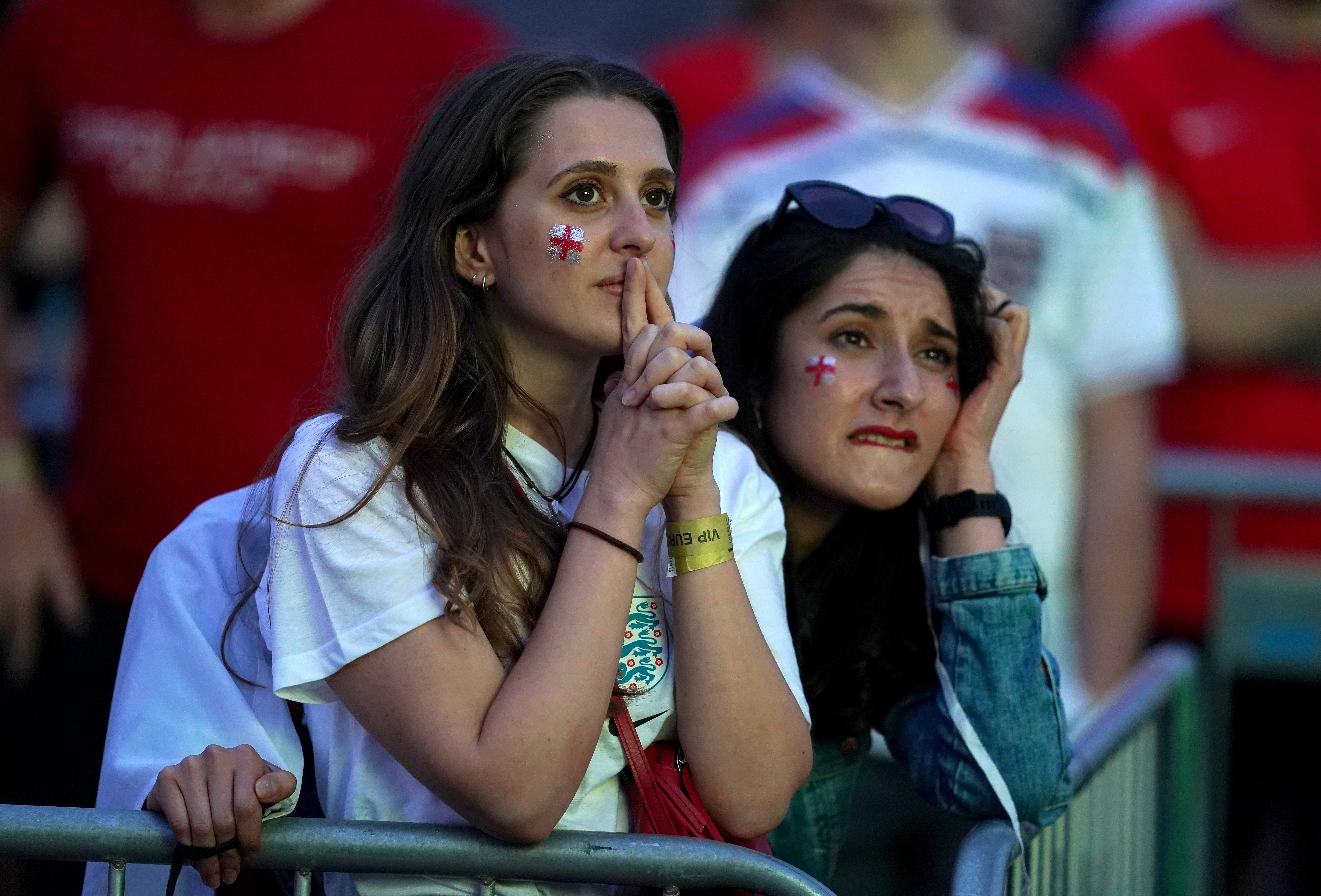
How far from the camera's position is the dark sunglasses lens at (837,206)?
2.72 meters

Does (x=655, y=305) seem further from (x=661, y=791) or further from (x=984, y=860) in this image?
(x=984, y=860)

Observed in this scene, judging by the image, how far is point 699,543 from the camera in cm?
218

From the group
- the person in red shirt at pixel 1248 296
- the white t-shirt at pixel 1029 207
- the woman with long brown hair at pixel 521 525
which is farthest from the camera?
the person in red shirt at pixel 1248 296

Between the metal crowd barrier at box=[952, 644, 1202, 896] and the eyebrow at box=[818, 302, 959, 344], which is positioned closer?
the metal crowd barrier at box=[952, 644, 1202, 896]

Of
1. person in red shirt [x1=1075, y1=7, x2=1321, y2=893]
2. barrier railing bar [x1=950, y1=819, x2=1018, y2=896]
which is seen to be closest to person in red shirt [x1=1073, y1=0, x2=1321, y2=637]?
→ person in red shirt [x1=1075, y1=7, x2=1321, y2=893]

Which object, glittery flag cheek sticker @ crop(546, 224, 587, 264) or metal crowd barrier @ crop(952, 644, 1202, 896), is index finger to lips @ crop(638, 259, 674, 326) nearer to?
glittery flag cheek sticker @ crop(546, 224, 587, 264)

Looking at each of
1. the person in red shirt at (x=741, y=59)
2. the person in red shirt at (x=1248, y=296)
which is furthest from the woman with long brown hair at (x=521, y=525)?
the person in red shirt at (x=741, y=59)

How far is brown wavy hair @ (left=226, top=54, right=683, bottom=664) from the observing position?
216 cm

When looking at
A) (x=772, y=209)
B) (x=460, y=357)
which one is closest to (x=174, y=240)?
(x=772, y=209)

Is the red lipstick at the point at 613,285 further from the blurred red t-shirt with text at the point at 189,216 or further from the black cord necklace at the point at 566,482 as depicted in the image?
the blurred red t-shirt with text at the point at 189,216

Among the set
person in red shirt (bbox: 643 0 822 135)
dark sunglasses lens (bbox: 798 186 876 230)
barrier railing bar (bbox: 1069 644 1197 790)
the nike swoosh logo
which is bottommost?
barrier railing bar (bbox: 1069 644 1197 790)

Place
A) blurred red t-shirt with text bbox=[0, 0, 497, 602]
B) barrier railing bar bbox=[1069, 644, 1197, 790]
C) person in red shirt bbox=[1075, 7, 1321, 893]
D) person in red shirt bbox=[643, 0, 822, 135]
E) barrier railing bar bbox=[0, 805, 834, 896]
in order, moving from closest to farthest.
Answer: barrier railing bar bbox=[0, 805, 834, 896]
barrier railing bar bbox=[1069, 644, 1197, 790]
blurred red t-shirt with text bbox=[0, 0, 497, 602]
person in red shirt bbox=[1075, 7, 1321, 893]
person in red shirt bbox=[643, 0, 822, 135]

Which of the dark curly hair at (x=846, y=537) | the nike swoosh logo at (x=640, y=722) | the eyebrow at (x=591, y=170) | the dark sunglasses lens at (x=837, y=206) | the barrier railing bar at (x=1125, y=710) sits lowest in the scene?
the barrier railing bar at (x=1125, y=710)

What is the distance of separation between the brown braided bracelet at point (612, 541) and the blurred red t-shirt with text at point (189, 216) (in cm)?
165
